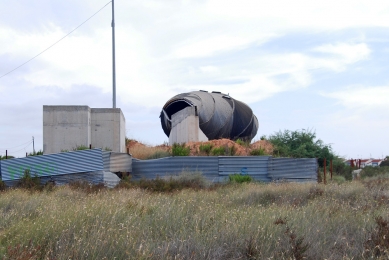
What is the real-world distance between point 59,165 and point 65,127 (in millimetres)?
7051

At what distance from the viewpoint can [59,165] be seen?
19.1 meters

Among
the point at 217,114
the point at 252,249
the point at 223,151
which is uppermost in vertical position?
the point at 217,114

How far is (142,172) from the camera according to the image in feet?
72.9

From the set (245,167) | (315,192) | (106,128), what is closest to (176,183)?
(245,167)

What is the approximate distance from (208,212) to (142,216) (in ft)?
3.78

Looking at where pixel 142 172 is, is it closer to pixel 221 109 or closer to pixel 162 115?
pixel 221 109

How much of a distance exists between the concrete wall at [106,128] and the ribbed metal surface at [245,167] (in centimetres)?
733

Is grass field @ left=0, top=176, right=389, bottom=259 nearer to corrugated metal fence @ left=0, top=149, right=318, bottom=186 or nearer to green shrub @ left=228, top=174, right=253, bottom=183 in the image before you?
green shrub @ left=228, top=174, right=253, bottom=183

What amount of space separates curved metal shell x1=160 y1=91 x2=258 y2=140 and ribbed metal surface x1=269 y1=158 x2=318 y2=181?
69.7 feet

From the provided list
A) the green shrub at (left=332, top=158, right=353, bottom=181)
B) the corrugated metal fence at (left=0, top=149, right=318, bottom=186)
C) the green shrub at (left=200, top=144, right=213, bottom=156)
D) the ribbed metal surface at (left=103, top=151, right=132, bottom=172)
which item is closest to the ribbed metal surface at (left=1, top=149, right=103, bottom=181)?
the ribbed metal surface at (left=103, top=151, right=132, bottom=172)

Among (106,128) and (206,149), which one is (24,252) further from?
(206,149)

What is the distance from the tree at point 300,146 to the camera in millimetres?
33219

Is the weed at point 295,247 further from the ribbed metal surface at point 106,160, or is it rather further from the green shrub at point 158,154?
the green shrub at point 158,154

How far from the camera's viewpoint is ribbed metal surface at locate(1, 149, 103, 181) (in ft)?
62.4
